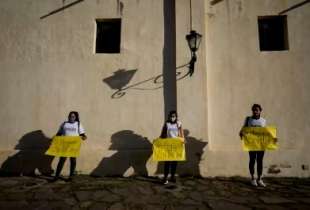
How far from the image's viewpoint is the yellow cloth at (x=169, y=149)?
621 cm

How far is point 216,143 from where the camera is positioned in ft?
23.7

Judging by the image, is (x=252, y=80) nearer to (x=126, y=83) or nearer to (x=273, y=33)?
(x=273, y=33)

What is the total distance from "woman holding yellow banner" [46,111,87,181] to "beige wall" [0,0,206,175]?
2.07 feet

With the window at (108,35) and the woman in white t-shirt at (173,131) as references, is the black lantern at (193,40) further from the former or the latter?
the window at (108,35)

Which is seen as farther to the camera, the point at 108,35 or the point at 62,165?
the point at 108,35

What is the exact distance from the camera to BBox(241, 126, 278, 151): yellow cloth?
19.8 feet

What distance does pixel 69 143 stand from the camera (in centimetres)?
645

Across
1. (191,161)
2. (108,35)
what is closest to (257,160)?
(191,161)

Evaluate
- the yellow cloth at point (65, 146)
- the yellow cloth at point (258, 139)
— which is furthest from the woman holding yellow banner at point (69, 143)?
the yellow cloth at point (258, 139)

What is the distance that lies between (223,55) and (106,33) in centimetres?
314

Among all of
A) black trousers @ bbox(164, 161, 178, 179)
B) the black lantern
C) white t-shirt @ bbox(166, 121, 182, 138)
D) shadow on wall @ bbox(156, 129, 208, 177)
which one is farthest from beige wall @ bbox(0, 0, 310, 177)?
white t-shirt @ bbox(166, 121, 182, 138)

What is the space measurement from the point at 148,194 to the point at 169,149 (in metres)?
1.25

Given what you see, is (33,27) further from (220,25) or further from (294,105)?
(294,105)

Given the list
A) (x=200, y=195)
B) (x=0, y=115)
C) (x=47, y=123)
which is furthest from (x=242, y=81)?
(x=0, y=115)
